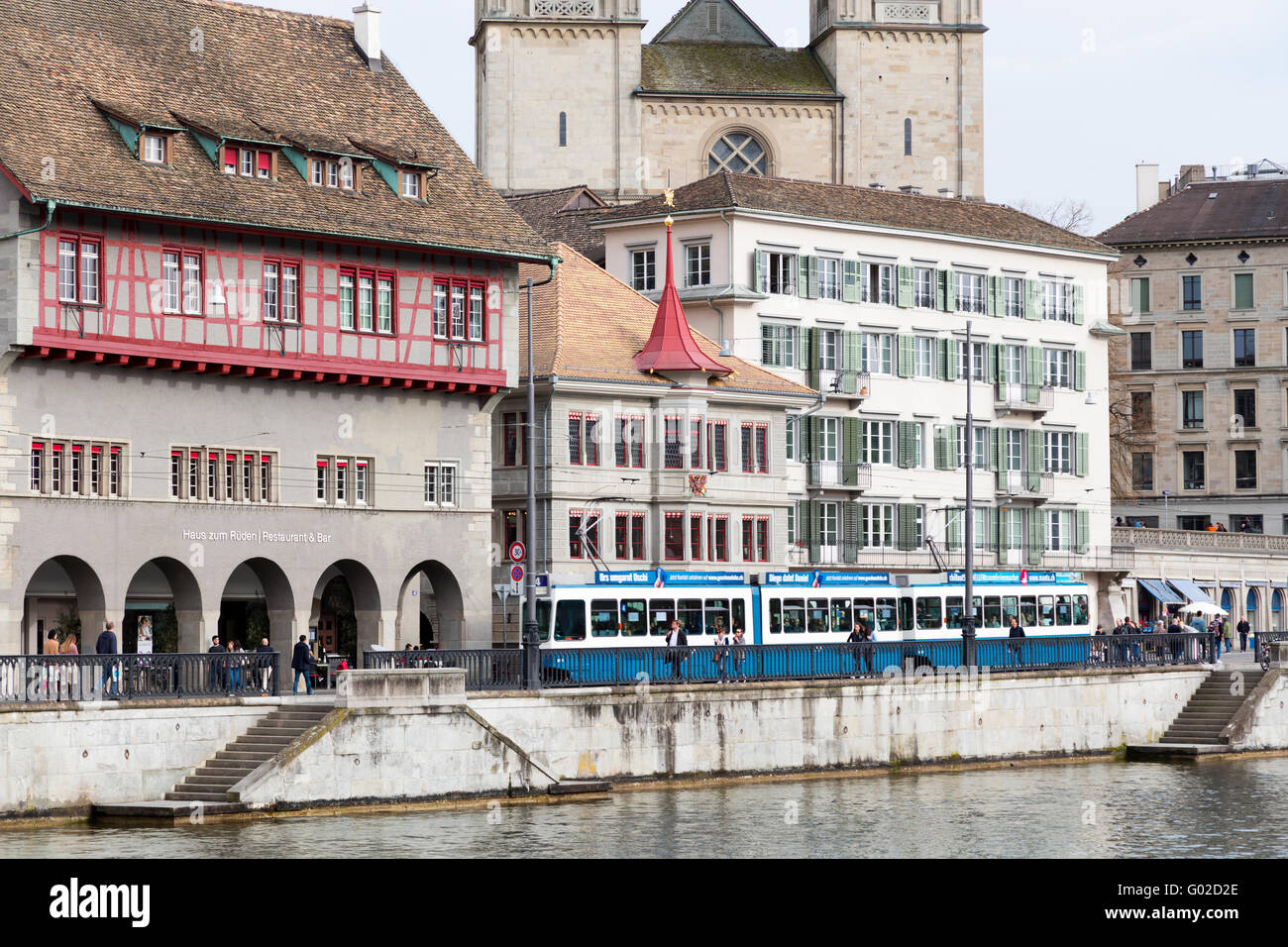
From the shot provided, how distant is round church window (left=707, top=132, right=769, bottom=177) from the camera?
10300 cm

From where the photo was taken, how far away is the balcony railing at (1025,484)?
84438mm

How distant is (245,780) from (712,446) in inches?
1137

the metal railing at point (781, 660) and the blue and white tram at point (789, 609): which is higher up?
the blue and white tram at point (789, 609)

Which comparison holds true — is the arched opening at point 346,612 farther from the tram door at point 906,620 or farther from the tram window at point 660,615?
the tram door at point 906,620

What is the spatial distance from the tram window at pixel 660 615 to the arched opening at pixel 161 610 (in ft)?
33.4

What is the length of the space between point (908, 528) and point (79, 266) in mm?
35458

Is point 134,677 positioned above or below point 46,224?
below

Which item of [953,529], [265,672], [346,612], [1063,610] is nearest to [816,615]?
[1063,610]

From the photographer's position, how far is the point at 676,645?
183 ft

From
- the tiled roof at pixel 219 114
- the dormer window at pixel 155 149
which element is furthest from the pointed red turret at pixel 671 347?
the dormer window at pixel 155 149

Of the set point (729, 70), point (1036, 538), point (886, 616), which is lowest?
point (886, 616)

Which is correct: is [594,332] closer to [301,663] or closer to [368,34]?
[368,34]
